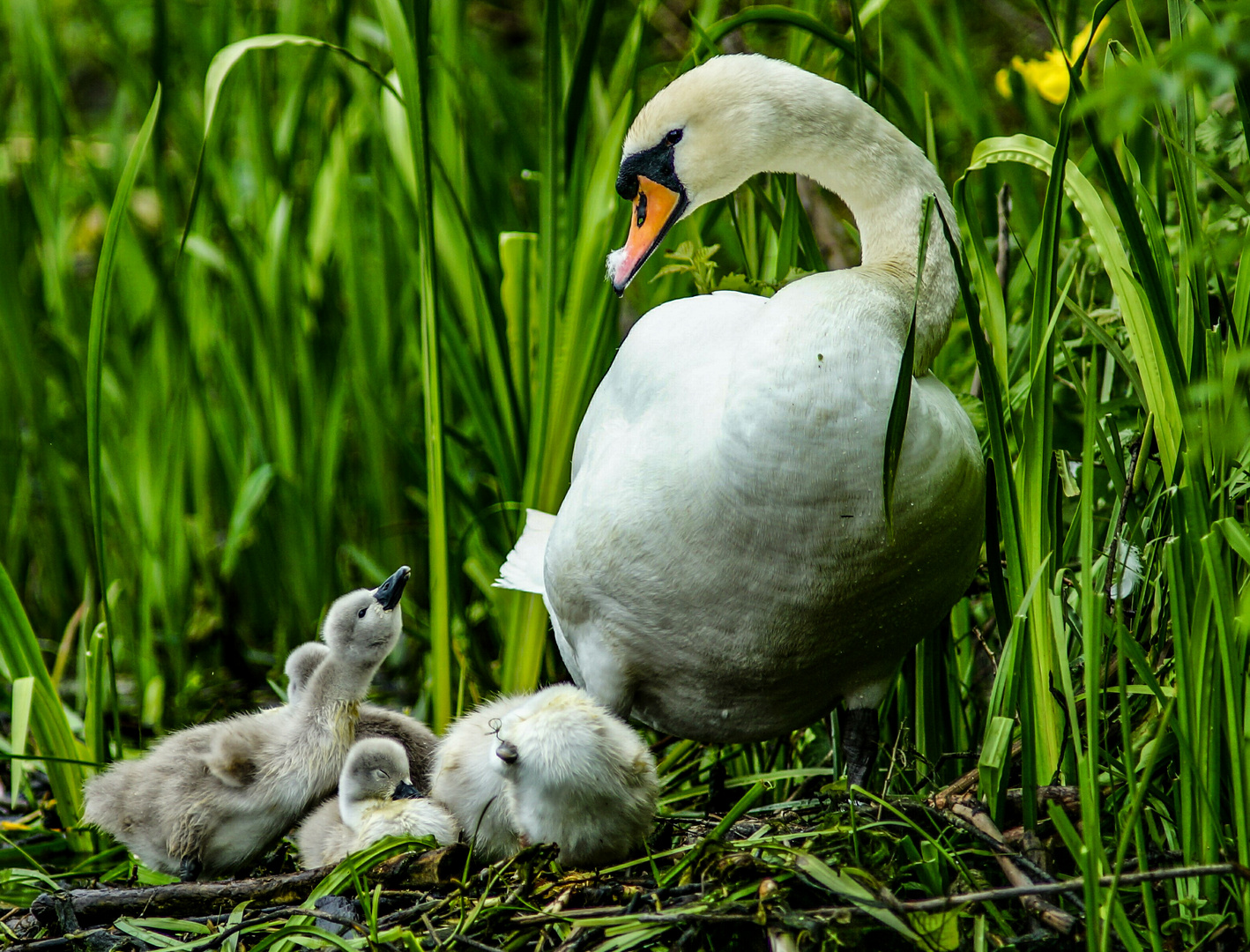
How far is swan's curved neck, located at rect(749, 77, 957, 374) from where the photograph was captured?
221cm

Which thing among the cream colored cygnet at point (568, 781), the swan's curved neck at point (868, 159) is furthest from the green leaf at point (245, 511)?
the swan's curved neck at point (868, 159)

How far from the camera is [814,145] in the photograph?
225cm

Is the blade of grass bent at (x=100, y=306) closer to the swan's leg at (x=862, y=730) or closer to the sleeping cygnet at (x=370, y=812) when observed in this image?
the sleeping cygnet at (x=370, y=812)

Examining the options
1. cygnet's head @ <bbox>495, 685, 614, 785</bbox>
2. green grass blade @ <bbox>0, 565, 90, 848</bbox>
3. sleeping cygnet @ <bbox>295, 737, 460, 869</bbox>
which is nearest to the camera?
cygnet's head @ <bbox>495, 685, 614, 785</bbox>

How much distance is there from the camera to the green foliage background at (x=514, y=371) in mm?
1809

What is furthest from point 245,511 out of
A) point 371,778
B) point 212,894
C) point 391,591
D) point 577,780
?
point 577,780

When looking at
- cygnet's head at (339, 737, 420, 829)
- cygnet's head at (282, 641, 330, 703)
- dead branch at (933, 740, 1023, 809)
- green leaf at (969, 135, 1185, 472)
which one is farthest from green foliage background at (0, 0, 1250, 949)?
cygnet's head at (339, 737, 420, 829)

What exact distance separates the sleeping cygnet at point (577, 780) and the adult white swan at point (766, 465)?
0.70ft

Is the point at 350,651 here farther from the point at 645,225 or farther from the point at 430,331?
the point at 645,225

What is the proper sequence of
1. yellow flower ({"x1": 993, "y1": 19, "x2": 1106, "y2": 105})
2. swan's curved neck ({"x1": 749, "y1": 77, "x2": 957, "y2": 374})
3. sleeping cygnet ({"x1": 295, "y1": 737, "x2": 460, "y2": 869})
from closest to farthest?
swan's curved neck ({"x1": 749, "y1": 77, "x2": 957, "y2": 374}) < sleeping cygnet ({"x1": 295, "y1": 737, "x2": 460, "y2": 869}) < yellow flower ({"x1": 993, "y1": 19, "x2": 1106, "y2": 105})

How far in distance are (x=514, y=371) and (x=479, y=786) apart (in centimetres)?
119

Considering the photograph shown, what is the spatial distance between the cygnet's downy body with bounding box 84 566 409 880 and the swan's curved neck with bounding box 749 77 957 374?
128 centimetres

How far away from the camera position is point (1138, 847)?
1.68 m

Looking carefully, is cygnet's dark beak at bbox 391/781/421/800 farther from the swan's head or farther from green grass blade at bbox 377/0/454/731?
the swan's head
